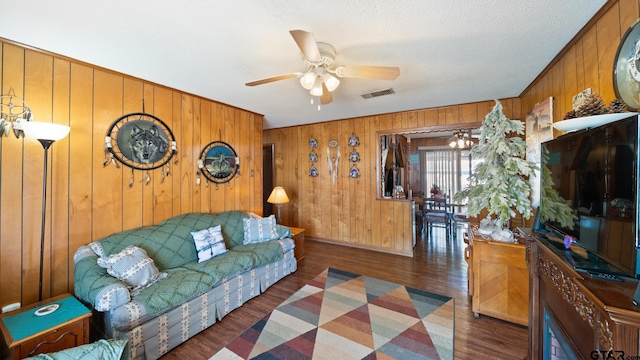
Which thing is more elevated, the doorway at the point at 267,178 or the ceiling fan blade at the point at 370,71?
the ceiling fan blade at the point at 370,71

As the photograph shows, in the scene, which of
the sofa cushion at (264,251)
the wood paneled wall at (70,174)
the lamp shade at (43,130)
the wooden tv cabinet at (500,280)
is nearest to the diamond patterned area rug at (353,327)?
the wooden tv cabinet at (500,280)

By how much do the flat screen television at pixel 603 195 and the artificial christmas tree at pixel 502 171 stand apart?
36.7 inches

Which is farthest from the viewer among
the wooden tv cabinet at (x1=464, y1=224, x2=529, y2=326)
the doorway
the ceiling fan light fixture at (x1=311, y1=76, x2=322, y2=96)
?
the doorway

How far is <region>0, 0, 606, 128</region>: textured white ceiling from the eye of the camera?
4.98 feet

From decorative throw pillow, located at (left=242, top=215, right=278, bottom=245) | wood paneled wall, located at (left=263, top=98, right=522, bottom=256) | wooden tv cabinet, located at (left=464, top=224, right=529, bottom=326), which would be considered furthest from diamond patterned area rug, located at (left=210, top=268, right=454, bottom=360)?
wood paneled wall, located at (left=263, top=98, right=522, bottom=256)

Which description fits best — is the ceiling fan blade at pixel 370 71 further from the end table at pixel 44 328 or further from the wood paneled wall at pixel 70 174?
the end table at pixel 44 328

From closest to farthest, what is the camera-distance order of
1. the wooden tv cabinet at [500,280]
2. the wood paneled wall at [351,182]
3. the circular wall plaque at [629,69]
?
the circular wall plaque at [629,69] → the wooden tv cabinet at [500,280] → the wood paneled wall at [351,182]

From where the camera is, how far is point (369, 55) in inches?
84.4

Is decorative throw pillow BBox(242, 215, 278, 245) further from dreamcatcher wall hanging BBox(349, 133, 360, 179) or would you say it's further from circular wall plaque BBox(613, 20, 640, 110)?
circular wall plaque BBox(613, 20, 640, 110)

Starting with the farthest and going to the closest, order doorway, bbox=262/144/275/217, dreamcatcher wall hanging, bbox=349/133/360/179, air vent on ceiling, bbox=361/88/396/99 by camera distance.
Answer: doorway, bbox=262/144/275/217 → dreamcatcher wall hanging, bbox=349/133/360/179 → air vent on ceiling, bbox=361/88/396/99

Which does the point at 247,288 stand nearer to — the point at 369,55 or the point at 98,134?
the point at 98,134

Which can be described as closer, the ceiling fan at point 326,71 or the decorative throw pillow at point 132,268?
the ceiling fan at point 326,71

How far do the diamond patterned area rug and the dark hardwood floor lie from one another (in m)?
0.12

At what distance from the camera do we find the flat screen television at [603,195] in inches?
33.8
